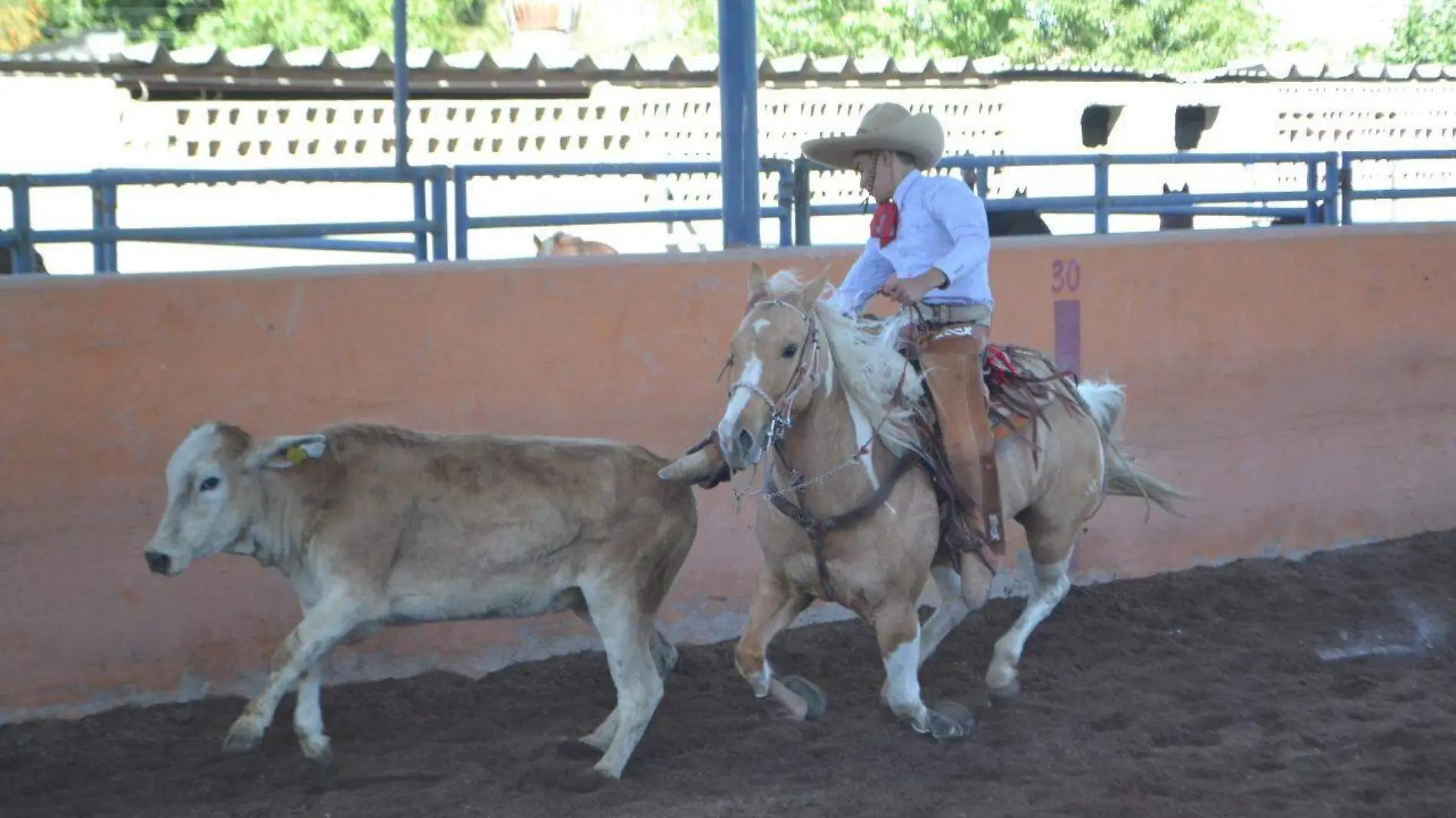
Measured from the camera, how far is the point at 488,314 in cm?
721

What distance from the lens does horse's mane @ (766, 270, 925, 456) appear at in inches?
231

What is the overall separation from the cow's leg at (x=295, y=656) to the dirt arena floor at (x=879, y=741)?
0.21 meters

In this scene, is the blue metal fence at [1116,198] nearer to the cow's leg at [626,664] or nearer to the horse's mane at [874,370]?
the horse's mane at [874,370]

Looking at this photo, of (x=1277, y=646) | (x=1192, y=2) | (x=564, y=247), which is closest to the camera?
(x=1277, y=646)

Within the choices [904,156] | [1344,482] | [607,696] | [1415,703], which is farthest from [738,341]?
[1344,482]

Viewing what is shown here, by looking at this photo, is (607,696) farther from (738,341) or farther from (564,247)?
(564,247)

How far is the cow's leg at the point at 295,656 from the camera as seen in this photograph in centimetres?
552

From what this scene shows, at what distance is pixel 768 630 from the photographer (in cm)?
605

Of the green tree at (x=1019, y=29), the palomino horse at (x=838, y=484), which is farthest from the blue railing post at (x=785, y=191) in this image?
Result: the green tree at (x=1019, y=29)

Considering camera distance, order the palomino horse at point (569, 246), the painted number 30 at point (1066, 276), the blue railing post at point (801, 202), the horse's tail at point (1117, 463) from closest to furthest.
Result: the horse's tail at point (1117, 463)
the blue railing post at point (801, 202)
the painted number 30 at point (1066, 276)
the palomino horse at point (569, 246)

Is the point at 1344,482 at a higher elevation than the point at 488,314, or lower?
lower

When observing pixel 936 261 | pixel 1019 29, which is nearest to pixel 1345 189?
pixel 936 261

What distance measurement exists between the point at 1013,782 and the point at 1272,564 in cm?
411

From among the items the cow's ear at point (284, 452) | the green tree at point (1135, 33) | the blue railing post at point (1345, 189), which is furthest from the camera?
the green tree at point (1135, 33)
